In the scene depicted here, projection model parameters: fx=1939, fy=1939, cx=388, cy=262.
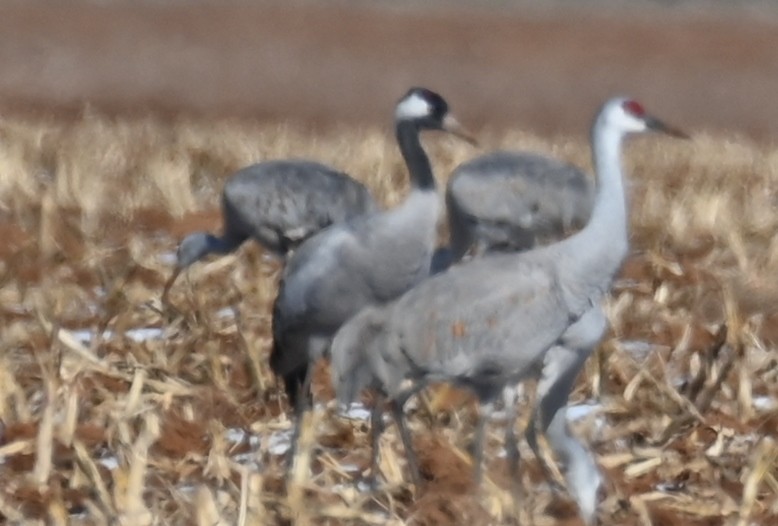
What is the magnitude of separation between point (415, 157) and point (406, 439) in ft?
3.55

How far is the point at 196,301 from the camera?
20.5 feet

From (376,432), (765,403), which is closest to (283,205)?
(765,403)

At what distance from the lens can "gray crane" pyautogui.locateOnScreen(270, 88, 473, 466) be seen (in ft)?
18.2

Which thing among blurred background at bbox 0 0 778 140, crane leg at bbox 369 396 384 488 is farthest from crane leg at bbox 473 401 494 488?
blurred background at bbox 0 0 778 140

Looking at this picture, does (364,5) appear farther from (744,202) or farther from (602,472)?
(602,472)

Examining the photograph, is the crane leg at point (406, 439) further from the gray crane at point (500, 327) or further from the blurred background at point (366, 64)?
the blurred background at point (366, 64)

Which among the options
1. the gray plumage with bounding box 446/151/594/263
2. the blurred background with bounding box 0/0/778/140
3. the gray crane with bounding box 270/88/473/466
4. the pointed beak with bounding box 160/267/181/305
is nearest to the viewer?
the gray crane with bounding box 270/88/473/466

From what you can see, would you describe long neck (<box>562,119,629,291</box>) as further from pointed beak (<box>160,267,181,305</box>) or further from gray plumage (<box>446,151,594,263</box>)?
gray plumage (<box>446,151,594,263</box>)

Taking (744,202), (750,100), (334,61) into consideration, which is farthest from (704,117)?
(744,202)

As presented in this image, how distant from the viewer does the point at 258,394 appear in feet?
18.5

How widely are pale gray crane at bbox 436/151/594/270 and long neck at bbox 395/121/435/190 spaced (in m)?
1.64

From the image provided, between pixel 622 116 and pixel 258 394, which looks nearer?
pixel 622 116

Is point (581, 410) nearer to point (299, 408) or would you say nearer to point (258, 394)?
point (299, 408)

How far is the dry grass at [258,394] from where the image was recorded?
4336 mm
